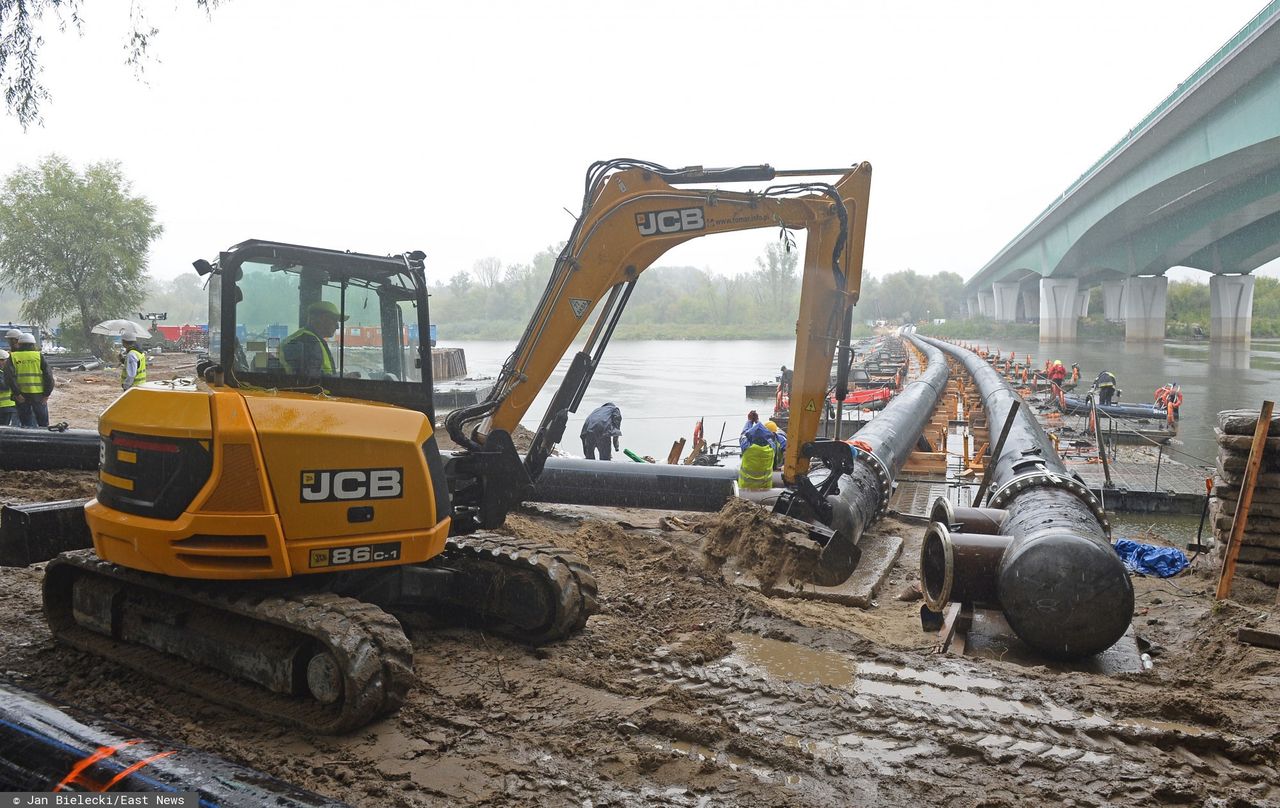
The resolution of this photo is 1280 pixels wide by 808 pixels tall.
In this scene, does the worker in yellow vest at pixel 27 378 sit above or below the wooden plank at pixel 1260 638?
above

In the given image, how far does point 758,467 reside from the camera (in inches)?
408

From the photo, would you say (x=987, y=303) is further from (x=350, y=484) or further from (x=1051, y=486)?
(x=350, y=484)

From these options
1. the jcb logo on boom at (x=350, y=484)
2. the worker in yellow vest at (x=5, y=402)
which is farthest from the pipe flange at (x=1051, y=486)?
the worker in yellow vest at (x=5, y=402)

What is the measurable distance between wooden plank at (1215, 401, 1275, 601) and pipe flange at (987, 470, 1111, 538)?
1021 millimetres

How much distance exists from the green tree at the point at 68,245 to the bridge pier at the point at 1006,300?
7971 cm

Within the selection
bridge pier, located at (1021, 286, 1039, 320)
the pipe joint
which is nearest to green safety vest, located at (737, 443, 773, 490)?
the pipe joint

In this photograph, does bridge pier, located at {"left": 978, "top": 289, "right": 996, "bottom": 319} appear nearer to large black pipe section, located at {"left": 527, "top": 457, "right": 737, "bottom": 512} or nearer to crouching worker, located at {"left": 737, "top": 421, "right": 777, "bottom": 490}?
large black pipe section, located at {"left": 527, "top": 457, "right": 737, "bottom": 512}

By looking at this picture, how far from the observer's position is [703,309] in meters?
95.9

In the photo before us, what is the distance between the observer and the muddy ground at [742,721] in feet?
13.7

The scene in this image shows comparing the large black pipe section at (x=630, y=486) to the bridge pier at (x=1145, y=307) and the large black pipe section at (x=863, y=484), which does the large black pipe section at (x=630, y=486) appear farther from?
the bridge pier at (x=1145, y=307)

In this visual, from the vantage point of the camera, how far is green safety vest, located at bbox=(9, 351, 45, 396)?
1277 cm

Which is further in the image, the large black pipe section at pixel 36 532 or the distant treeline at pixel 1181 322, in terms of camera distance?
the distant treeline at pixel 1181 322

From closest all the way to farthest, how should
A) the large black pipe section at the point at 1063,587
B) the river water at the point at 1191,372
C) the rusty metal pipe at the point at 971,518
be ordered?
the large black pipe section at the point at 1063,587, the rusty metal pipe at the point at 971,518, the river water at the point at 1191,372

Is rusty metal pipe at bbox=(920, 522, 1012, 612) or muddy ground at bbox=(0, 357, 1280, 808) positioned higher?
rusty metal pipe at bbox=(920, 522, 1012, 612)
